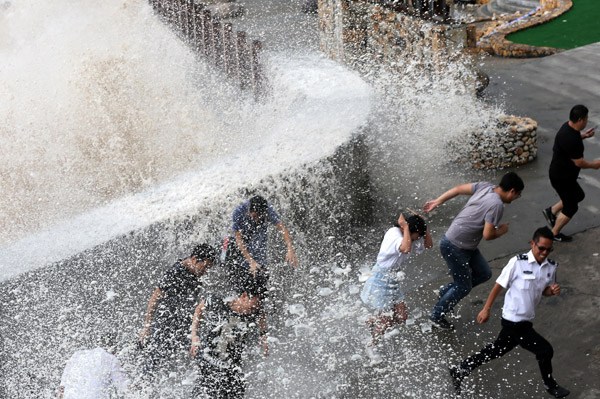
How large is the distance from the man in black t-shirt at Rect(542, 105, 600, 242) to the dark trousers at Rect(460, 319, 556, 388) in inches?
85.0

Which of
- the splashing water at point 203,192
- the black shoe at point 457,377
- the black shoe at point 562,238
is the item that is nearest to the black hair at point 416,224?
the splashing water at point 203,192

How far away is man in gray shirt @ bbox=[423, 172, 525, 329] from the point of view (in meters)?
5.91

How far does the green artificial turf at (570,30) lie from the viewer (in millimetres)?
13539

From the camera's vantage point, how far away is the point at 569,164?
23.2 feet

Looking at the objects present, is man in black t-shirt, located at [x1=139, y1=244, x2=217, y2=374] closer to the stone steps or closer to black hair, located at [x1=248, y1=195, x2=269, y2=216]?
black hair, located at [x1=248, y1=195, x2=269, y2=216]

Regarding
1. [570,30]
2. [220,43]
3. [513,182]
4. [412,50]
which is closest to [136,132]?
[220,43]

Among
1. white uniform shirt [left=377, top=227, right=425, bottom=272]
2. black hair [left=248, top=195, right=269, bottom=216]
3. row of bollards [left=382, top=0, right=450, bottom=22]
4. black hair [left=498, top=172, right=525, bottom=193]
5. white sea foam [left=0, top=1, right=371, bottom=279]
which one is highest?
row of bollards [left=382, top=0, right=450, bottom=22]

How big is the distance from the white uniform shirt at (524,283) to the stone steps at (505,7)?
11902mm

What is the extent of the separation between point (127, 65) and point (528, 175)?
863cm

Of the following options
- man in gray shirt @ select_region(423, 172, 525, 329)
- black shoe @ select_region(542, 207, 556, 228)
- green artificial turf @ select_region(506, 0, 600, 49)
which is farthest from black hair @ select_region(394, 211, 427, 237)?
green artificial turf @ select_region(506, 0, 600, 49)

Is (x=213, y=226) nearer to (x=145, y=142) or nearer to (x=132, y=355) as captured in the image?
(x=132, y=355)

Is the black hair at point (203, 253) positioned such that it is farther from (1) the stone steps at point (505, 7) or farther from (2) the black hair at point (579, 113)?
(1) the stone steps at point (505, 7)

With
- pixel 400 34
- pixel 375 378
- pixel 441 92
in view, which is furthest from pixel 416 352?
pixel 400 34

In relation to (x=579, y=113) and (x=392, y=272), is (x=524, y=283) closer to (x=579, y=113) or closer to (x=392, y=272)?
(x=392, y=272)
